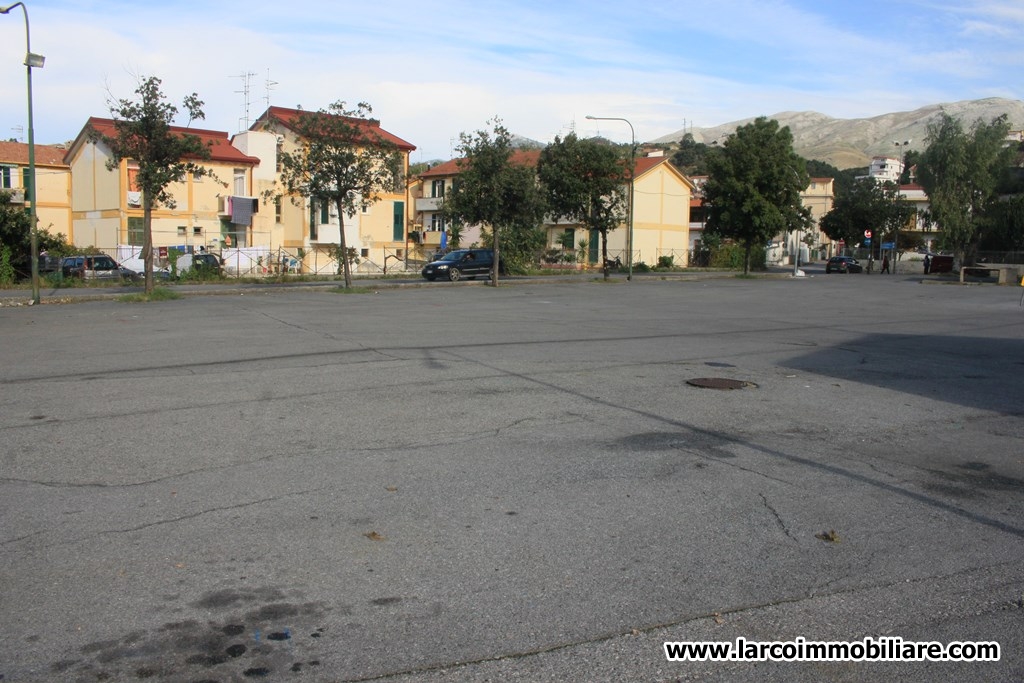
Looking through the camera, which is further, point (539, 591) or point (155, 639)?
point (539, 591)

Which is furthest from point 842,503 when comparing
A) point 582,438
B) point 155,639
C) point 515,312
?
point 515,312

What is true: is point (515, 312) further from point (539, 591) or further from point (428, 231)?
point (428, 231)

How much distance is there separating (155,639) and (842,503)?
15.8 feet

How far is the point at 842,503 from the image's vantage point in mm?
6547

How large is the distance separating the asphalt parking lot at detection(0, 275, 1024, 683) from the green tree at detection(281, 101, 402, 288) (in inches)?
821

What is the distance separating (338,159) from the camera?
110 feet

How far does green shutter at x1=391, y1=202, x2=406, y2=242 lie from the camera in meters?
62.5

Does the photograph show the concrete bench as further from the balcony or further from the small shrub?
the small shrub

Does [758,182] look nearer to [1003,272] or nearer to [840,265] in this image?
[840,265]

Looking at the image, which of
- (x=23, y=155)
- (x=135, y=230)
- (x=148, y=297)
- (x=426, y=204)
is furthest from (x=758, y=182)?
(x=23, y=155)

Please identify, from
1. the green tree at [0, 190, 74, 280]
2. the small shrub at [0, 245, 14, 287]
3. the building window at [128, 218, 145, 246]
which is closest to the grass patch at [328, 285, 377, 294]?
the small shrub at [0, 245, 14, 287]

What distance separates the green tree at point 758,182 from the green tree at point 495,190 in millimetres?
21201

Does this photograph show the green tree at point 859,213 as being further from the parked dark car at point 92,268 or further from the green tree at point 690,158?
the green tree at point 690,158

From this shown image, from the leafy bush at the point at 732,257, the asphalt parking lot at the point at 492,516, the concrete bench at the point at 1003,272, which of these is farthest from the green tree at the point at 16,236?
the leafy bush at the point at 732,257
